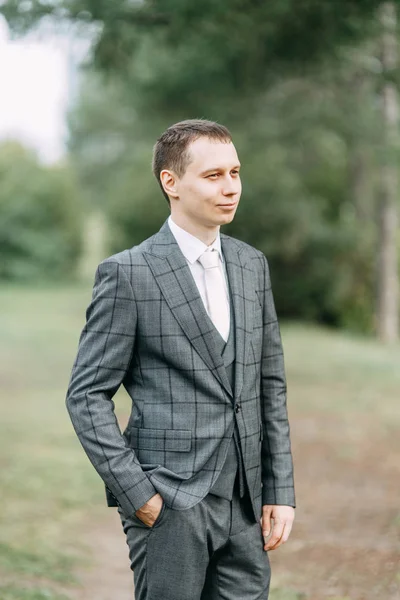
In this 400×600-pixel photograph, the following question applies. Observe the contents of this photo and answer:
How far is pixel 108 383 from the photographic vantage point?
2.45 m

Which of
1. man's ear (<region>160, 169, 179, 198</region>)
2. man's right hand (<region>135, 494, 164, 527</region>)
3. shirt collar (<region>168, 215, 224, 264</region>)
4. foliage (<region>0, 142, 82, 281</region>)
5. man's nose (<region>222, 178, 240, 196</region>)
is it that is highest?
foliage (<region>0, 142, 82, 281</region>)

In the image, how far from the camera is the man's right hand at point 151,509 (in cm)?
238

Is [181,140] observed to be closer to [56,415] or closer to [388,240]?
[56,415]

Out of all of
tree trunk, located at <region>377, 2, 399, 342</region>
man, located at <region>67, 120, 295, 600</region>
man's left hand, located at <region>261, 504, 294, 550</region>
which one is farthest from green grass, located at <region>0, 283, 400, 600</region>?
man, located at <region>67, 120, 295, 600</region>

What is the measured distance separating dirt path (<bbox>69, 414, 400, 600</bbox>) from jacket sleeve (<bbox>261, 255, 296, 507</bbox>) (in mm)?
1925

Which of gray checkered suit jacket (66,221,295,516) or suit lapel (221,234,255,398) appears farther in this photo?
suit lapel (221,234,255,398)

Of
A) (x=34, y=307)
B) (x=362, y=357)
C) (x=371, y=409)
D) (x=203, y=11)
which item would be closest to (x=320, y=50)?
(x=203, y=11)

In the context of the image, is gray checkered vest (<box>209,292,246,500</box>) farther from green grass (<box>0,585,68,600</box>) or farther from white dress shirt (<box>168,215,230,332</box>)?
green grass (<box>0,585,68,600</box>)

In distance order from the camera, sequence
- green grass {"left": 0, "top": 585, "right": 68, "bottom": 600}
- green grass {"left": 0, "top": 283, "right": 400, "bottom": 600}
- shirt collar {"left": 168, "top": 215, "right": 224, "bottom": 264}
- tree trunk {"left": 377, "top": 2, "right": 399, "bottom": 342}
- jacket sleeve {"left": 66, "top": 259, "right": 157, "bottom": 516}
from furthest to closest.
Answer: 1. tree trunk {"left": 377, "top": 2, "right": 399, "bottom": 342}
2. green grass {"left": 0, "top": 283, "right": 400, "bottom": 600}
3. green grass {"left": 0, "top": 585, "right": 68, "bottom": 600}
4. shirt collar {"left": 168, "top": 215, "right": 224, "bottom": 264}
5. jacket sleeve {"left": 66, "top": 259, "right": 157, "bottom": 516}

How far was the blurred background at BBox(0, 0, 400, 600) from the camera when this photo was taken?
5211 mm

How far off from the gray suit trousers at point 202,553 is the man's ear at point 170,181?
88 centimetres

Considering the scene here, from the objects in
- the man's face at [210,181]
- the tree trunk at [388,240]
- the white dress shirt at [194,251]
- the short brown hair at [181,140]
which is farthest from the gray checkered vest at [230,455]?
the tree trunk at [388,240]

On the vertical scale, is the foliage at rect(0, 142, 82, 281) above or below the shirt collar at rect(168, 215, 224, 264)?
above

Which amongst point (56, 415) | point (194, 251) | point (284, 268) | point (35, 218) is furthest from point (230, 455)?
point (35, 218)
